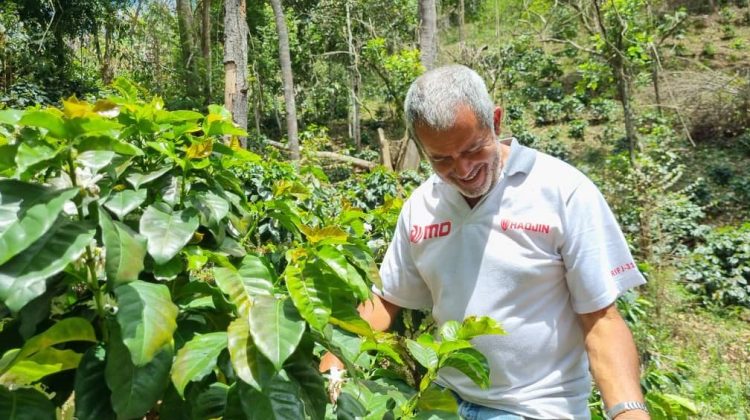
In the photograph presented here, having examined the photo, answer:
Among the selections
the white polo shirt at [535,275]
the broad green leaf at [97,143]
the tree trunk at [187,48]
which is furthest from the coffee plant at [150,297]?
the tree trunk at [187,48]

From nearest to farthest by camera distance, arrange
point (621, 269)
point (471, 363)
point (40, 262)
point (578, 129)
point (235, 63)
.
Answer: point (40, 262) < point (471, 363) < point (621, 269) < point (235, 63) < point (578, 129)

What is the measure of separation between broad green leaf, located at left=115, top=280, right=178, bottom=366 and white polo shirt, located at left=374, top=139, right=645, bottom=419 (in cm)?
105

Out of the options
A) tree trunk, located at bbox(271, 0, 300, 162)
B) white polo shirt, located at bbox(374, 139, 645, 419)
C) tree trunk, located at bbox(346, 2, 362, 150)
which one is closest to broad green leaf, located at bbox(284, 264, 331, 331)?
white polo shirt, located at bbox(374, 139, 645, 419)

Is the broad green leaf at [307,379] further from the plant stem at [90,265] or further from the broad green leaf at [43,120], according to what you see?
the broad green leaf at [43,120]

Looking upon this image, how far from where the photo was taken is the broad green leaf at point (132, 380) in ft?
2.94

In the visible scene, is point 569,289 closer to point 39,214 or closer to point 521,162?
point 521,162

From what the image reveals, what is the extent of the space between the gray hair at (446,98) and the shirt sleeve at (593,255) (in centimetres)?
33

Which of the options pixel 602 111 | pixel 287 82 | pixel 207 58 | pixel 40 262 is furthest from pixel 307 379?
pixel 602 111

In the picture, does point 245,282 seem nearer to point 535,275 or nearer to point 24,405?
point 24,405

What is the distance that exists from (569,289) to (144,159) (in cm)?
115

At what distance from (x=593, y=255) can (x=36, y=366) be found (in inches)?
51.1

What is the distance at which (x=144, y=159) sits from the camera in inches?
51.8

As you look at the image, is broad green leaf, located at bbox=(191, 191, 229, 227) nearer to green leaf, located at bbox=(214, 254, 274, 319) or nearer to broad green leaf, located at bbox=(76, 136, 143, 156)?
green leaf, located at bbox=(214, 254, 274, 319)

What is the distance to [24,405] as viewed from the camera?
0.91 meters
